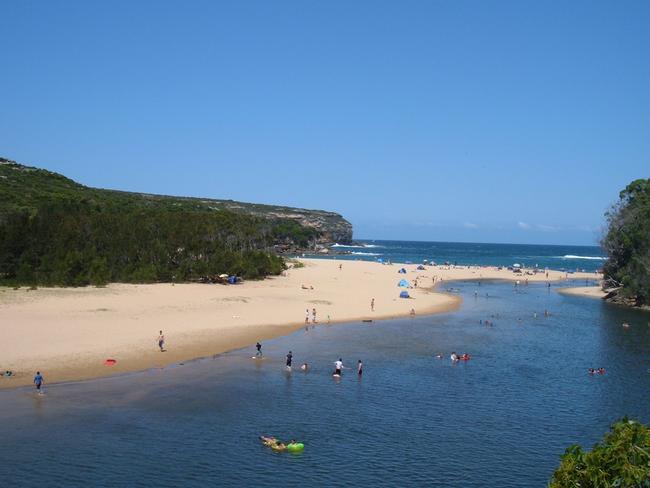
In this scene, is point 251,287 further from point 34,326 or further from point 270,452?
point 270,452

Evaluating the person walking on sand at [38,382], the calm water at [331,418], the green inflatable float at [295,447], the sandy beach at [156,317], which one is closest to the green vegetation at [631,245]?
the sandy beach at [156,317]

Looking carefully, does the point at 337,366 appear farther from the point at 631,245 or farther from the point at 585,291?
the point at 585,291

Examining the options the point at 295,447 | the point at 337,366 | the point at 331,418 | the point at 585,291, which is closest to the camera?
the point at 295,447

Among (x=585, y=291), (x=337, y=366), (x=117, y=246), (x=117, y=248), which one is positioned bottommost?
(x=337, y=366)

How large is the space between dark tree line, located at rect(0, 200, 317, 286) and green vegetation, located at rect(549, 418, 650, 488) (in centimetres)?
5336

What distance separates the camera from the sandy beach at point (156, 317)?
31.1 m

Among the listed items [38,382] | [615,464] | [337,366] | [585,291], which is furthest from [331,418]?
[585,291]

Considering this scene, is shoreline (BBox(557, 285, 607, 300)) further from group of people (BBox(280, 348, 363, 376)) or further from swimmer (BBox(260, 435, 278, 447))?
swimmer (BBox(260, 435, 278, 447))

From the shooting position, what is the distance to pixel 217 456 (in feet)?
66.7

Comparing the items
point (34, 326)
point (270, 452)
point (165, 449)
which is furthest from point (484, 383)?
point (34, 326)

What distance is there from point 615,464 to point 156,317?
126ft

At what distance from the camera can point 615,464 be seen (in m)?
8.79

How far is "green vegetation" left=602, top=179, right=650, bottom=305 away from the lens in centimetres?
6520

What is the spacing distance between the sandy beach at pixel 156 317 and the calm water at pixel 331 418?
2.60 meters
